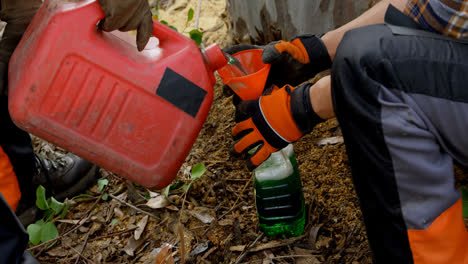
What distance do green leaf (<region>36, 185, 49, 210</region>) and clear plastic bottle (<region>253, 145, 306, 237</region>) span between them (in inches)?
37.8

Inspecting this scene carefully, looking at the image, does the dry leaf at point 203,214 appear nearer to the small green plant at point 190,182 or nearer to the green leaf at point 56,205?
the small green plant at point 190,182

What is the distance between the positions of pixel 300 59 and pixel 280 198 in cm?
60

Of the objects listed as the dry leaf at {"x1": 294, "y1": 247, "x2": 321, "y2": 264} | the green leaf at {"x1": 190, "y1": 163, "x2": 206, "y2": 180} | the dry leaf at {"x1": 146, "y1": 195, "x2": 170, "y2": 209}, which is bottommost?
the dry leaf at {"x1": 146, "y1": 195, "x2": 170, "y2": 209}

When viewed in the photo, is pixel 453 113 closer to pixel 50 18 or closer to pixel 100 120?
pixel 100 120

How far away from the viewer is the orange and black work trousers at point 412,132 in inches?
35.9

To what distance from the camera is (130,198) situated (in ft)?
5.83

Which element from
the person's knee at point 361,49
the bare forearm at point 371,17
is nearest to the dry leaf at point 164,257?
the person's knee at point 361,49

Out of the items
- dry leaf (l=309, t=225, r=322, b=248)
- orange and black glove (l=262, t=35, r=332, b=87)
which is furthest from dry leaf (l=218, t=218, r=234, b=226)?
orange and black glove (l=262, t=35, r=332, b=87)

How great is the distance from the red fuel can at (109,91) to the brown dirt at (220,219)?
0.38m

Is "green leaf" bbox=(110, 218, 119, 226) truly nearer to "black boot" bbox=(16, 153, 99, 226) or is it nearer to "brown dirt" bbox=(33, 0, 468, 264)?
"brown dirt" bbox=(33, 0, 468, 264)

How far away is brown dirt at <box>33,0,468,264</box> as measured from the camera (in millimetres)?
1370

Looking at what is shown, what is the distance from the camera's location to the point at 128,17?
1.15 metres

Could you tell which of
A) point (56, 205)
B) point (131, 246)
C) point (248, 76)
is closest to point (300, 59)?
point (248, 76)

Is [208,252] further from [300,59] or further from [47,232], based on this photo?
[300,59]
